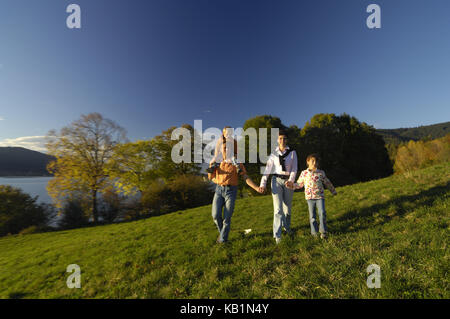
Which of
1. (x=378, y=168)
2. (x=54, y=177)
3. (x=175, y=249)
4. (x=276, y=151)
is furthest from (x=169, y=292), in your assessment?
(x=378, y=168)

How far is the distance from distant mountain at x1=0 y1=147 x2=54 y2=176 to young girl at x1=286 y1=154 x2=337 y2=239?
252 ft

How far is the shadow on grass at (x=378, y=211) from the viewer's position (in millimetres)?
4359

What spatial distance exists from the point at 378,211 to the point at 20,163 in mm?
122084

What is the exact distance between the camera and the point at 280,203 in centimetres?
419

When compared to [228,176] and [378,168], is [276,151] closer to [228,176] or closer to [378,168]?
[228,176]

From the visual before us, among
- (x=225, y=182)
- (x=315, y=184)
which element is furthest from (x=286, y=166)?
(x=225, y=182)

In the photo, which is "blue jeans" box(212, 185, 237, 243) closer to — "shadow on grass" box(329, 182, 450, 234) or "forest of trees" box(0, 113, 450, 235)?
"shadow on grass" box(329, 182, 450, 234)

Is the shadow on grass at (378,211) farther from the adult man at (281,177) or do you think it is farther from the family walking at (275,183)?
the adult man at (281,177)

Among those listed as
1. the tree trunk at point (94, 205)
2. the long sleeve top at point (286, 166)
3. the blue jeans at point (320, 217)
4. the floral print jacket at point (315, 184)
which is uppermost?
the long sleeve top at point (286, 166)

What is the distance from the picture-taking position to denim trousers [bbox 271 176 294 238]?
4066mm

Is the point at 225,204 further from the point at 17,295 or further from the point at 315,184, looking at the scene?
the point at 17,295

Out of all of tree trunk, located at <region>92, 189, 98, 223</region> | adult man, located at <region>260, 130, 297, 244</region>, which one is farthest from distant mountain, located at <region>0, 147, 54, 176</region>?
adult man, located at <region>260, 130, 297, 244</region>

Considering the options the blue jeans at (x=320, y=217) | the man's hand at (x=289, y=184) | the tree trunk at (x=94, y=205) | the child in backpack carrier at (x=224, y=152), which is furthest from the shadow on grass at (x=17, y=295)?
the tree trunk at (x=94, y=205)

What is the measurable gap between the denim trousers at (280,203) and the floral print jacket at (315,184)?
43 cm
